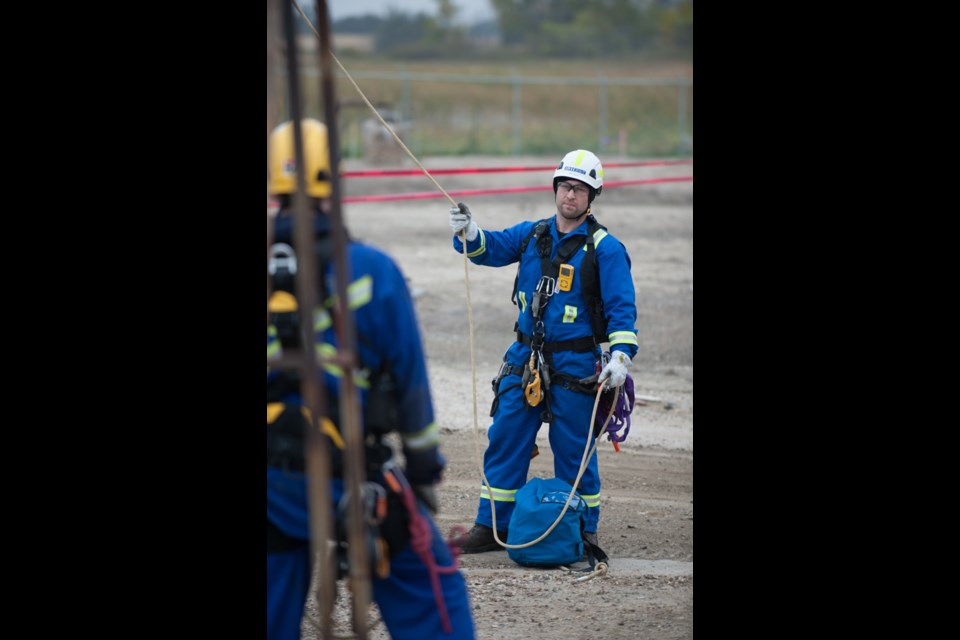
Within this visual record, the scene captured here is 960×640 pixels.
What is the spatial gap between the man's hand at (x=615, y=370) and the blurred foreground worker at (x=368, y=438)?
234 centimetres


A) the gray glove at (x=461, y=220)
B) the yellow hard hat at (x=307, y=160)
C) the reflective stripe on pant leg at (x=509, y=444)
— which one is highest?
the yellow hard hat at (x=307, y=160)

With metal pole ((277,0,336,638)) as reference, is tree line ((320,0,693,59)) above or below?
above

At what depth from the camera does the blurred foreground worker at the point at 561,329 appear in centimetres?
619

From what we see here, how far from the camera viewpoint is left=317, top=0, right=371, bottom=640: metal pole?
3.27m

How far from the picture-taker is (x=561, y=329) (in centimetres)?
630

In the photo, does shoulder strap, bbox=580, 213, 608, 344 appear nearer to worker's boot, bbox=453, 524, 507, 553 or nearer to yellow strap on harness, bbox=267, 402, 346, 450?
worker's boot, bbox=453, 524, 507, 553

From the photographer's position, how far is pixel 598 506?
6.52m

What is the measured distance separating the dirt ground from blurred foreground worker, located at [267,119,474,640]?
1.71 m

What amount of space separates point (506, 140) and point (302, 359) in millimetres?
27136

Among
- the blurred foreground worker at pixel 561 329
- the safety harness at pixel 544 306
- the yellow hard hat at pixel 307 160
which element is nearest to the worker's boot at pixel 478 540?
the blurred foreground worker at pixel 561 329

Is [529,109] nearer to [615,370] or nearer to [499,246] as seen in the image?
[499,246]

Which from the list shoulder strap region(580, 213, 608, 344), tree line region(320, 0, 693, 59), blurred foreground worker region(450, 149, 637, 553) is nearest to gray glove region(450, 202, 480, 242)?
blurred foreground worker region(450, 149, 637, 553)

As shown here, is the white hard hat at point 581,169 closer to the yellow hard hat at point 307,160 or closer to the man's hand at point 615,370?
the man's hand at point 615,370
